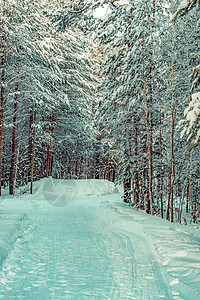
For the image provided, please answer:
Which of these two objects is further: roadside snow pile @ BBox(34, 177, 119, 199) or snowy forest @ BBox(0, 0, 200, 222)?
roadside snow pile @ BBox(34, 177, 119, 199)

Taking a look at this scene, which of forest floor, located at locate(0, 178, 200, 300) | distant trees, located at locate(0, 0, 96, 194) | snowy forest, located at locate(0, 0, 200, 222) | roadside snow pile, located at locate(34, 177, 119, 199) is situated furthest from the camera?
roadside snow pile, located at locate(34, 177, 119, 199)

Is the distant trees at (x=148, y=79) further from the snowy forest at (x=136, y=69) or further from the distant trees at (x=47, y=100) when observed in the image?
the distant trees at (x=47, y=100)

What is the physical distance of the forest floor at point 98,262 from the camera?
11.2 feet

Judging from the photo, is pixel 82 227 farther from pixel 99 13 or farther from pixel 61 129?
pixel 61 129

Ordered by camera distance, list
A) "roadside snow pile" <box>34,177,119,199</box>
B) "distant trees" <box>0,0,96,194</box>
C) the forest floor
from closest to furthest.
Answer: the forest floor, "distant trees" <box>0,0,96,194</box>, "roadside snow pile" <box>34,177,119,199</box>

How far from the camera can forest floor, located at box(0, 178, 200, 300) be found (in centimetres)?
340

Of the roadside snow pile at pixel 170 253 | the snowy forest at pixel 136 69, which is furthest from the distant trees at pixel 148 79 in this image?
the roadside snow pile at pixel 170 253

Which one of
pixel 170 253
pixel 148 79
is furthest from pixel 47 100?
pixel 170 253

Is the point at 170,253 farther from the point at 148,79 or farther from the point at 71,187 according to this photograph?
the point at 71,187

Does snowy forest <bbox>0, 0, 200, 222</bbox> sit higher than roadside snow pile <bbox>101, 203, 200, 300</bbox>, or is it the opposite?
snowy forest <bbox>0, 0, 200, 222</bbox>

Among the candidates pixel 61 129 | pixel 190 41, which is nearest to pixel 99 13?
pixel 190 41

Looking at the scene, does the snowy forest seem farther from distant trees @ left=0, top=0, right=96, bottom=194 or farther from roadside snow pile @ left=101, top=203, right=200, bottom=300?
roadside snow pile @ left=101, top=203, right=200, bottom=300

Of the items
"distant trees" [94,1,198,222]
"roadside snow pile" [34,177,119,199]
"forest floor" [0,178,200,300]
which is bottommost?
"roadside snow pile" [34,177,119,199]

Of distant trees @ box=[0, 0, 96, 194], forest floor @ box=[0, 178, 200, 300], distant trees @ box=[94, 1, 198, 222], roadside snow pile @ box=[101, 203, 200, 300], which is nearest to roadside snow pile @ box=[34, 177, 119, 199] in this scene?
distant trees @ box=[0, 0, 96, 194]
